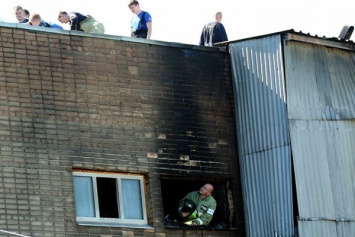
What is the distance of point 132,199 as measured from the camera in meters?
24.3

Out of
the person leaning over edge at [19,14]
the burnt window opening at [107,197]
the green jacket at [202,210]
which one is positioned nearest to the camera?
the burnt window opening at [107,197]

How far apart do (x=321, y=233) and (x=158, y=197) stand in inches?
120

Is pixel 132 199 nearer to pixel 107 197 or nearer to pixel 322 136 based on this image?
pixel 107 197

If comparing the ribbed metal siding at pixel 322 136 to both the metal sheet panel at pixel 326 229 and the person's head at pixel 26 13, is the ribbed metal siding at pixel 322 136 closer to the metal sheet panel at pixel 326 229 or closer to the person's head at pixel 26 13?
the metal sheet panel at pixel 326 229

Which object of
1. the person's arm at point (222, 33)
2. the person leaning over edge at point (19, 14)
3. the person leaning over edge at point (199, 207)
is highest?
the person leaning over edge at point (19, 14)

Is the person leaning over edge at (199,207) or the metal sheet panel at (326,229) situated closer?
the metal sheet panel at (326,229)

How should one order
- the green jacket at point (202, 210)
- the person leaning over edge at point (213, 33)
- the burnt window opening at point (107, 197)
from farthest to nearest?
the person leaning over edge at point (213, 33) → the green jacket at point (202, 210) → the burnt window opening at point (107, 197)

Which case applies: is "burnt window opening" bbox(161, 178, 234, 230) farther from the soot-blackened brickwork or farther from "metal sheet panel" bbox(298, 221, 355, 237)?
"metal sheet panel" bbox(298, 221, 355, 237)

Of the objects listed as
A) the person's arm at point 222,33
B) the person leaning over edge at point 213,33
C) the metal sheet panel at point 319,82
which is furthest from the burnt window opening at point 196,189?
the person's arm at point 222,33

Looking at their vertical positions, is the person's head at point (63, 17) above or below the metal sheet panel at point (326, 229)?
above

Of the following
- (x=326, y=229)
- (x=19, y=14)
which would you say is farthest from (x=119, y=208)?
(x=19, y=14)

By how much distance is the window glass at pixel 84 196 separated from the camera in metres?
23.6

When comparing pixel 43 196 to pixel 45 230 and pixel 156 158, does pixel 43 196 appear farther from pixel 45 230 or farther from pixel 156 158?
pixel 156 158

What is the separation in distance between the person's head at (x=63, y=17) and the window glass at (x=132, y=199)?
3.90 metres
